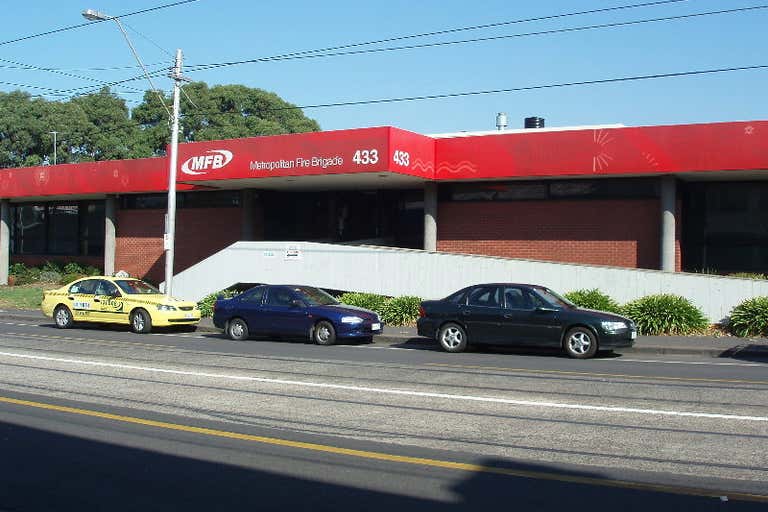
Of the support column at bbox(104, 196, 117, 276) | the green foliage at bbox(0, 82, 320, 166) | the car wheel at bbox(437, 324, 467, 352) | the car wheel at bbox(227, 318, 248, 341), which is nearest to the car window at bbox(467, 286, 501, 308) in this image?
the car wheel at bbox(437, 324, 467, 352)

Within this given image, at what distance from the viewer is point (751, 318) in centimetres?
1898

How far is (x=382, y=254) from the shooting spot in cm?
2475

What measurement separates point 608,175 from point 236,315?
11.3 metres

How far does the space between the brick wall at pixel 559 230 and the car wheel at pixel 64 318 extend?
1175 cm

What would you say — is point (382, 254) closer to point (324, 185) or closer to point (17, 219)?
point (324, 185)

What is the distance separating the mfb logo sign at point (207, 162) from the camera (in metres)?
28.3

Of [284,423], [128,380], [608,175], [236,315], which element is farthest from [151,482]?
[608,175]

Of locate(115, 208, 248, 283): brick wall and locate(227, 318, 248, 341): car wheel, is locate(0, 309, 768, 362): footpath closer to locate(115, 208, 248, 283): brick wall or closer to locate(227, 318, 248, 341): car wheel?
locate(227, 318, 248, 341): car wheel

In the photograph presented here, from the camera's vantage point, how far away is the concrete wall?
65.9ft

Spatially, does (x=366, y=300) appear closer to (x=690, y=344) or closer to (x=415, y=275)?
(x=415, y=275)

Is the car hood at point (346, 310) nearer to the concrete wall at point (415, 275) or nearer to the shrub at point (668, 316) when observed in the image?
the concrete wall at point (415, 275)

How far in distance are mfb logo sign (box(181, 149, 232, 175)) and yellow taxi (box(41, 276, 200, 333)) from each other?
643 centimetres

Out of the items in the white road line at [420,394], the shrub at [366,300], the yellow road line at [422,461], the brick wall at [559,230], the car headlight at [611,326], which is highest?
the brick wall at [559,230]

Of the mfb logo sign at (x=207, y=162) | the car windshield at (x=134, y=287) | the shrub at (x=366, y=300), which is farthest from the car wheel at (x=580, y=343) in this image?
the mfb logo sign at (x=207, y=162)
